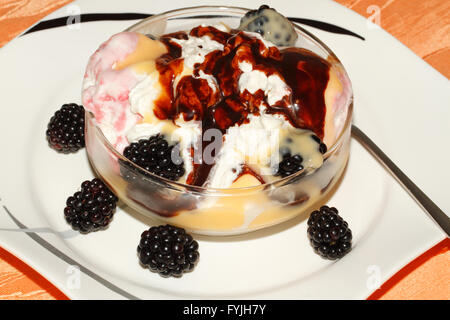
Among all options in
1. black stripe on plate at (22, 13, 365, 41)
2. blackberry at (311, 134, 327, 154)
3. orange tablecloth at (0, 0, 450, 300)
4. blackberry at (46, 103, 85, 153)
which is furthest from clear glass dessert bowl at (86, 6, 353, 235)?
orange tablecloth at (0, 0, 450, 300)

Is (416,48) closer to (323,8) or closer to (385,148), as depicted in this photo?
Answer: (323,8)

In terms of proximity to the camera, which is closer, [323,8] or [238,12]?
[238,12]

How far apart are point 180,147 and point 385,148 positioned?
73 cm

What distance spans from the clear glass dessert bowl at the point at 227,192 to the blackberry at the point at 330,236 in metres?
0.06

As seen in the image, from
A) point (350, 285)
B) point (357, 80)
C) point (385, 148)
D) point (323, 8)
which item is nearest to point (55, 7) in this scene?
point (323, 8)

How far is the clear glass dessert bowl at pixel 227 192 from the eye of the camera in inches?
60.2

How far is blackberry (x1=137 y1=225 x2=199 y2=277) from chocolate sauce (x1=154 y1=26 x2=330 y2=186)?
0.15m

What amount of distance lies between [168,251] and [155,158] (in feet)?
0.83

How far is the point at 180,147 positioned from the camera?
1604 mm

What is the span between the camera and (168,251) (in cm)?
157

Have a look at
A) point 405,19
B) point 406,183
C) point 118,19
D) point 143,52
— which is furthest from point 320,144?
point 405,19

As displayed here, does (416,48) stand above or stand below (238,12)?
below

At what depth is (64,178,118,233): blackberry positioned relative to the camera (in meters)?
1.68

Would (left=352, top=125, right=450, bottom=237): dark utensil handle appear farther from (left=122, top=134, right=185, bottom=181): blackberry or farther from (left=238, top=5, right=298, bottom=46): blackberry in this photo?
(left=122, top=134, right=185, bottom=181): blackberry
